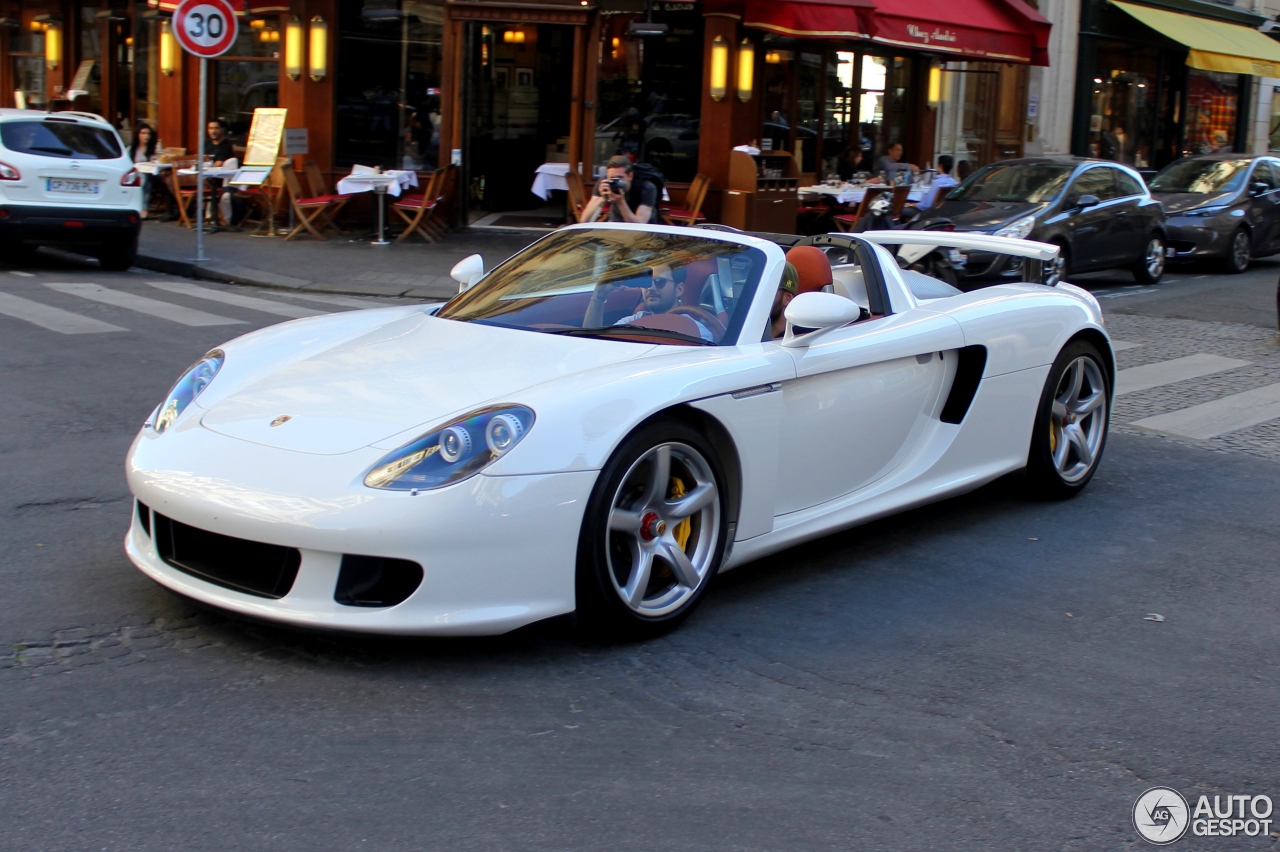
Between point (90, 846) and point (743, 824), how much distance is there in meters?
1.41

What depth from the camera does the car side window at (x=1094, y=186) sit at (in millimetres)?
15109

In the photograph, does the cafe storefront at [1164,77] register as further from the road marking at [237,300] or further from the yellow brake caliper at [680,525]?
the yellow brake caliper at [680,525]

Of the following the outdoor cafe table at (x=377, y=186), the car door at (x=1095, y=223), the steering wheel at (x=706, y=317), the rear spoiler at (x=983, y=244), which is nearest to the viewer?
the steering wheel at (x=706, y=317)

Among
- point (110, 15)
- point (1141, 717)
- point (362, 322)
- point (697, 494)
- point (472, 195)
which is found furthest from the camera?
point (110, 15)

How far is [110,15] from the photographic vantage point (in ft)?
77.5

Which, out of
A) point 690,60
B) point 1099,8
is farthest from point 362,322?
point 1099,8

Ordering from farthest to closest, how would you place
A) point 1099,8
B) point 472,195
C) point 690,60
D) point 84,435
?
1. point 1099,8
2. point 472,195
3. point 690,60
4. point 84,435

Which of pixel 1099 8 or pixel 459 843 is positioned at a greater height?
pixel 1099 8

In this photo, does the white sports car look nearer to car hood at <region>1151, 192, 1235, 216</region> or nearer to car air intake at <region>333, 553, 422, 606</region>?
car air intake at <region>333, 553, 422, 606</region>

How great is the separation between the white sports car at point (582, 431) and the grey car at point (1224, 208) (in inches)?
514

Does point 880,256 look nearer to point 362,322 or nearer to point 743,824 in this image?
point 362,322

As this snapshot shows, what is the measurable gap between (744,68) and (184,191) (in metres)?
7.96

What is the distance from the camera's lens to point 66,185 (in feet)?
45.1

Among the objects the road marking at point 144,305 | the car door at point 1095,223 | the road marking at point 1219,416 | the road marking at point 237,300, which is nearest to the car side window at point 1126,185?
the car door at point 1095,223
